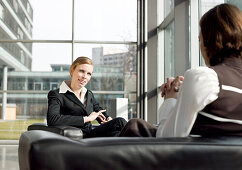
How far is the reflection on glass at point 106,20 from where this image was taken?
763 cm

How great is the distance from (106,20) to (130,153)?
22.8 feet

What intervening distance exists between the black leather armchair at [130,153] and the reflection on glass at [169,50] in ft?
16.4

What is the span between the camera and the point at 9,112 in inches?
297

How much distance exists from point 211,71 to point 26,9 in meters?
7.21

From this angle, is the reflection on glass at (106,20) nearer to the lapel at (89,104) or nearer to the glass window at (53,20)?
the glass window at (53,20)

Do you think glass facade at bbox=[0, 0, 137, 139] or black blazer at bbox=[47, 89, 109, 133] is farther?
glass facade at bbox=[0, 0, 137, 139]

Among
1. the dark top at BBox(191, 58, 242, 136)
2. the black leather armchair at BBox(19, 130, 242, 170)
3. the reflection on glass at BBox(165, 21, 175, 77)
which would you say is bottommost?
the black leather armchair at BBox(19, 130, 242, 170)

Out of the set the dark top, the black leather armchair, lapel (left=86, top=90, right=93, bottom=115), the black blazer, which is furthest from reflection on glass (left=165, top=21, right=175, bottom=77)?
the black leather armchair

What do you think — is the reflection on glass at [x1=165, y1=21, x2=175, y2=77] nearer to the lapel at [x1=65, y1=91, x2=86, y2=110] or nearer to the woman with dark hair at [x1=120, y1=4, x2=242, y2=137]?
the lapel at [x1=65, y1=91, x2=86, y2=110]

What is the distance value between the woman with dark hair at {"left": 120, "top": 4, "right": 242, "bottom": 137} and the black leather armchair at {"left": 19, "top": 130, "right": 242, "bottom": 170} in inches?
4.2

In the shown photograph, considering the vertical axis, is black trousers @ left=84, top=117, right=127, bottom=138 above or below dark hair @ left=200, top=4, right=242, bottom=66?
below

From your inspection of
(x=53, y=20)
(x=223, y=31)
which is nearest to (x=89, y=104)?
(x=223, y=31)

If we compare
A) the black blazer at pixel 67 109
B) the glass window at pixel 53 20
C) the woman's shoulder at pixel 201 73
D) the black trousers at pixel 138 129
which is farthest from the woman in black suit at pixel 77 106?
the glass window at pixel 53 20

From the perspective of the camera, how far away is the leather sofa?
101 cm
